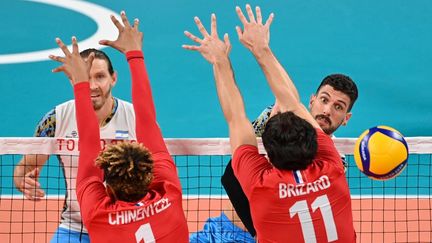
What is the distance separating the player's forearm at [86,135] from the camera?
5.98 metres

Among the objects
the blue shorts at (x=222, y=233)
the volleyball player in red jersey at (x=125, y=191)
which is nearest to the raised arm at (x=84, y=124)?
the volleyball player in red jersey at (x=125, y=191)

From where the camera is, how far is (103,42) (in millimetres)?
6355

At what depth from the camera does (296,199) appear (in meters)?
5.74

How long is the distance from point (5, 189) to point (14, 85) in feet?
11.7

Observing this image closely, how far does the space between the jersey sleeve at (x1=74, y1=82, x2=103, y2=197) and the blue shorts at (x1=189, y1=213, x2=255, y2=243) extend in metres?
1.96

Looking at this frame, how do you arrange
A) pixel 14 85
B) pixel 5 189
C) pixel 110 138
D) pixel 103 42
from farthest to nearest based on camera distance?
pixel 14 85
pixel 5 189
pixel 110 138
pixel 103 42

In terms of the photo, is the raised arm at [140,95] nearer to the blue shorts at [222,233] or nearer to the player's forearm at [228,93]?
the player's forearm at [228,93]

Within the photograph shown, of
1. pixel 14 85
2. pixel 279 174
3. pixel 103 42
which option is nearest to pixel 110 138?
pixel 103 42

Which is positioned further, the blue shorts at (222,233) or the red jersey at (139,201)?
the blue shorts at (222,233)

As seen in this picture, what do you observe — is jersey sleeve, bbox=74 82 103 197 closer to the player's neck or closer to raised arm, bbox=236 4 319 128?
raised arm, bbox=236 4 319 128

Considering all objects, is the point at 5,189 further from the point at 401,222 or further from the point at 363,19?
the point at 363,19

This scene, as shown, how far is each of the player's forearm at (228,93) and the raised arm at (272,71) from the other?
26 centimetres

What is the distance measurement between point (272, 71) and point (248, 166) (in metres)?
1.00

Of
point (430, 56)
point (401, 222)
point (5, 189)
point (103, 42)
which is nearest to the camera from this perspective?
point (103, 42)
